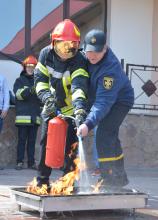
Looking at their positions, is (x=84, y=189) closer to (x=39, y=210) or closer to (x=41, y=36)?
(x=39, y=210)

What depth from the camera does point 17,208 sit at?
20.9 ft

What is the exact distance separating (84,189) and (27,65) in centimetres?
460

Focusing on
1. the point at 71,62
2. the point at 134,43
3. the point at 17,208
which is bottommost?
the point at 17,208

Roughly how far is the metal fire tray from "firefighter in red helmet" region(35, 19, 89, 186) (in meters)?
0.41

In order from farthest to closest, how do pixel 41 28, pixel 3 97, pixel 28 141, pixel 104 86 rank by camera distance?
pixel 41 28
pixel 28 141
pixel 3 97
pixel 104 86

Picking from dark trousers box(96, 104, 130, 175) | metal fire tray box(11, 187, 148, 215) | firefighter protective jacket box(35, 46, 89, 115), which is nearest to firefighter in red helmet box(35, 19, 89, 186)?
firefighter protective jacket box(35, 46, 89, 115)

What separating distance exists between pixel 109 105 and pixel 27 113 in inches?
180

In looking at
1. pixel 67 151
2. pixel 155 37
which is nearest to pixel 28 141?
pixel 155 37

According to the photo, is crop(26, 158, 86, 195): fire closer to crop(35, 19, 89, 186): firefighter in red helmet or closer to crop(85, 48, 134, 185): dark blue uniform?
crop(35, 19, 89, 186): firefighter in red helmet

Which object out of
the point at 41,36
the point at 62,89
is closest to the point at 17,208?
the point at 62,89

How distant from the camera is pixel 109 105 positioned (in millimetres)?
6000

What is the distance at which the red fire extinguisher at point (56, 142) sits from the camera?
230 inches

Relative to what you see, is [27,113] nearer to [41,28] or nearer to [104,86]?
[41,28]

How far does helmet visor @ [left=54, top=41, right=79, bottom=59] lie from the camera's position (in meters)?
6.04
